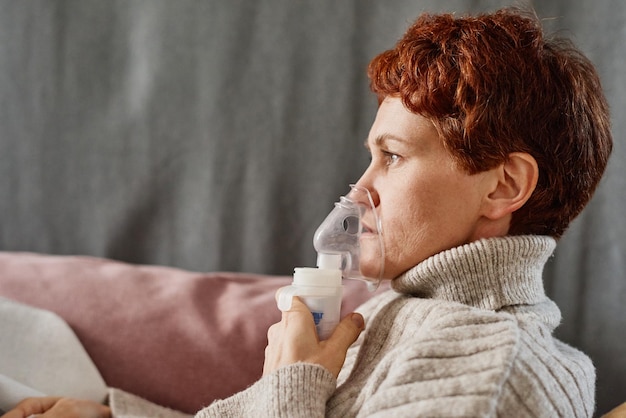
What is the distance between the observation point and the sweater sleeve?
39.6 inches

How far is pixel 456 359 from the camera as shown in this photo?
950mm

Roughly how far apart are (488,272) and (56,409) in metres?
0.86

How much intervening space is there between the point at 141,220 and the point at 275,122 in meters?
0.48

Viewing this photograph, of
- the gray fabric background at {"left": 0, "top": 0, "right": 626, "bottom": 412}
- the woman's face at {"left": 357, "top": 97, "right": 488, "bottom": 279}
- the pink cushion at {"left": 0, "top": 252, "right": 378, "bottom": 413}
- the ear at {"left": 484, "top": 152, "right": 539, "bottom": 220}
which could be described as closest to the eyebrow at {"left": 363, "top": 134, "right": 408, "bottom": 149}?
the woman's face at {"left": 357, "top": 97, "right": 488, "bottom": 279}

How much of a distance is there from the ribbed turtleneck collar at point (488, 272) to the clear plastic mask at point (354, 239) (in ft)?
0.35

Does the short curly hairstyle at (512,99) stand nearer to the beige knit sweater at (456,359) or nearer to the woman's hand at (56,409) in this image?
the beige knit sweater at (456,359)

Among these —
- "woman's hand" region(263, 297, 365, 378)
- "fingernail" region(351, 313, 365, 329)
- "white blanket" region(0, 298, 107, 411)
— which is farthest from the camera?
"white blanket" region(0, 298, 107, 411)

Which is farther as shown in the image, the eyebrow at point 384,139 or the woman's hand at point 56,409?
the woman's hand at point 56,409

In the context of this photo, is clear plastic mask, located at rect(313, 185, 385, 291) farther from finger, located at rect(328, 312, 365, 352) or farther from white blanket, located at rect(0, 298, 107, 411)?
white blanket, located at rect(0, 298, 107, 411)

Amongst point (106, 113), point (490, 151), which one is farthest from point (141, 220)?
point (490, 151)

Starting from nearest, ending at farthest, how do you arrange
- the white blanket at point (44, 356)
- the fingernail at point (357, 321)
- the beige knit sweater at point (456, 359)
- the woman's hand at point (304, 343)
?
the beige knit sweater at point (456, 359) < the woman's hand at point (304, 343) < the fingernail at point (357, 321) < the white blanket at point (44, 356)

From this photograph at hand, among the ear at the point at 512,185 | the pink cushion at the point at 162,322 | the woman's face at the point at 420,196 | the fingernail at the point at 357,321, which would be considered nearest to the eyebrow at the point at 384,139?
the woman's face at the point at 420,196

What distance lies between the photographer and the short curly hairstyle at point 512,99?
3.64ft

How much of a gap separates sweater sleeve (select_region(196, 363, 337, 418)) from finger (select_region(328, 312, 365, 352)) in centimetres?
7
